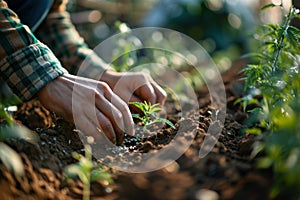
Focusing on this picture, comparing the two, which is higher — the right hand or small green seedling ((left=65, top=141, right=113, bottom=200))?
the right hand

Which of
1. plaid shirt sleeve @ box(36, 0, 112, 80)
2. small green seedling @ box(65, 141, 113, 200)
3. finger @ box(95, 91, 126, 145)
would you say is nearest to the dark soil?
small green seedling @ box(65, 141, 113, 200)

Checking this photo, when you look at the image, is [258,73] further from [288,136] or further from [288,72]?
[288,136]

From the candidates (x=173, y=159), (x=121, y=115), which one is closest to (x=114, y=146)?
(x=121, y=115)

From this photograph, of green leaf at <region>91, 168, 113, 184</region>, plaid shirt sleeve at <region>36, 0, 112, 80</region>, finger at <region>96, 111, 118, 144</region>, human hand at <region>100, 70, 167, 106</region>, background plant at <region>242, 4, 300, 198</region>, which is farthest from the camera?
plaid shirt sleeve at <region>36, 0, 112, 80</region>

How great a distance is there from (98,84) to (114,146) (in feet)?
0.83

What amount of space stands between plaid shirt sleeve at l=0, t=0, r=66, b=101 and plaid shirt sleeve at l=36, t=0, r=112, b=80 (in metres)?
0.49

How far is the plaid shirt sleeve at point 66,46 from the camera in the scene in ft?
6.91

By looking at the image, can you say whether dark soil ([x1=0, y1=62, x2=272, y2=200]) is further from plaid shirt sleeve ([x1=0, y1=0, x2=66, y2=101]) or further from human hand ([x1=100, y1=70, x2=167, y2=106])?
human hand ([x1=100, y1=70, x2=167, y2=106])

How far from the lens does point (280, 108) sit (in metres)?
1.24

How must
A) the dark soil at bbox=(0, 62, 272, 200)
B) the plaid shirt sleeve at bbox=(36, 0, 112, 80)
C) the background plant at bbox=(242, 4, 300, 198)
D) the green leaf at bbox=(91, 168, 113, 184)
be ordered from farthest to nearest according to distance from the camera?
1. the plaid shirt sleeve at bbox=(36, 0, 112, 80)
2. the green leaf at bbox=(91, 168, 113, 184)
3. the dark soil at bbox=(0, 62, 272, 200)
4. the background plant at bbox=(242, 4, 300, 198)

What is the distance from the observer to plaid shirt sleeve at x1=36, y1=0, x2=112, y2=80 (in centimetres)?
211

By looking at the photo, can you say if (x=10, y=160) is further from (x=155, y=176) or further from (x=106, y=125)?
(x=106, y=125)

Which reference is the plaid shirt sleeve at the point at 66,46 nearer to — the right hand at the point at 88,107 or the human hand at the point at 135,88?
the human hand at the point at 135,88

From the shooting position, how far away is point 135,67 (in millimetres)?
2504
